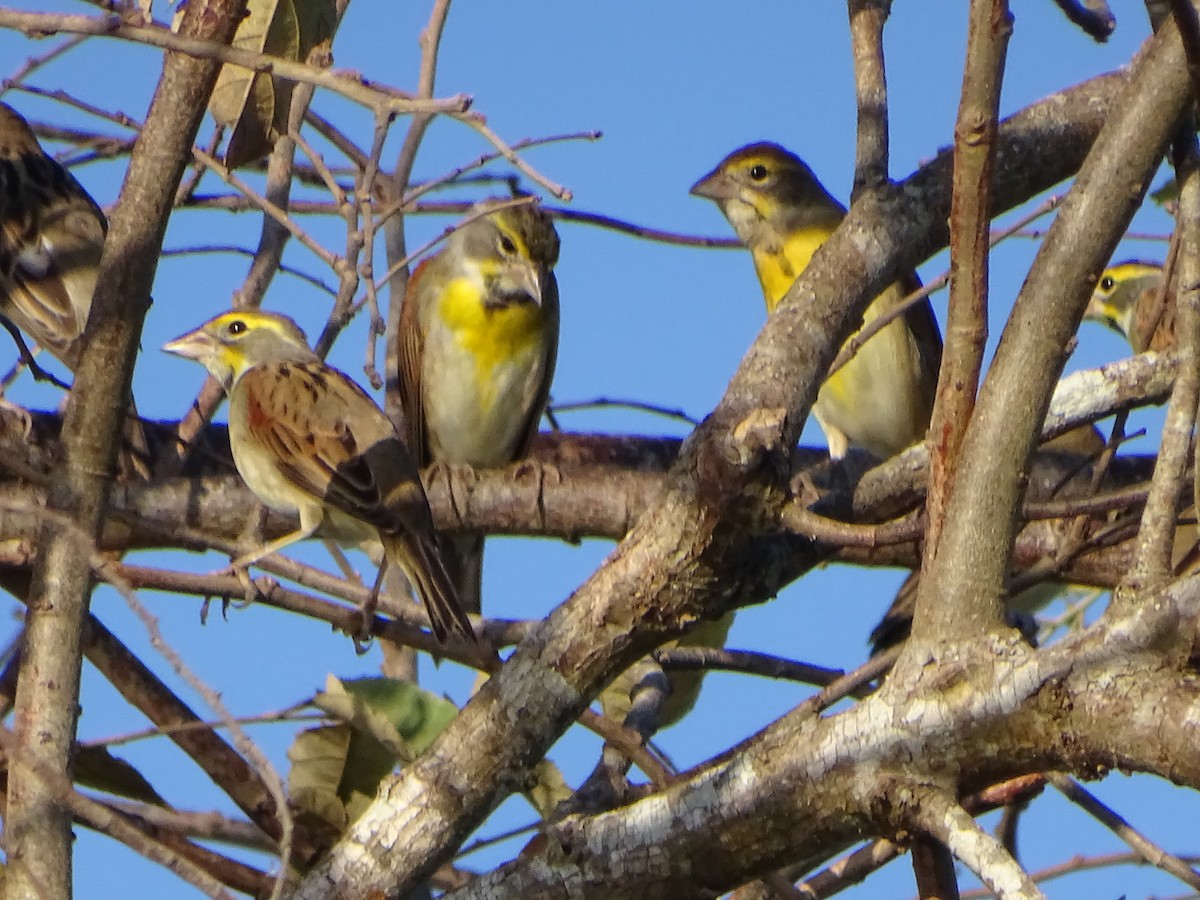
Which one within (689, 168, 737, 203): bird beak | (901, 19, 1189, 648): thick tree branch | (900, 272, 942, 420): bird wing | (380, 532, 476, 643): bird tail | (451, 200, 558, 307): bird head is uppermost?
(689, 168, 737, 203): bird beak

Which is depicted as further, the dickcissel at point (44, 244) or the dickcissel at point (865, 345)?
the dickcissel at point (865, 345)

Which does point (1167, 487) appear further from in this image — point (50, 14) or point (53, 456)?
point (53, 456)

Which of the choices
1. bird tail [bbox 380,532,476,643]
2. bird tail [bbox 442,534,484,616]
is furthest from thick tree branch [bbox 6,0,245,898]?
bird tail [bbox 442,534,484,616]

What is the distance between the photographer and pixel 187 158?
2.83 m

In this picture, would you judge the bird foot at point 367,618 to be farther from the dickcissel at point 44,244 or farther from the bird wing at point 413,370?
the bird wing at point 413,370

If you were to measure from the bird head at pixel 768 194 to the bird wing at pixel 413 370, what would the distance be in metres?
1.16

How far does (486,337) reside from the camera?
6.28m

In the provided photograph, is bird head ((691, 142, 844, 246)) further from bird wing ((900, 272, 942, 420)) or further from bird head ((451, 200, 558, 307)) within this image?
bird head ((451, 200, 558, 307))

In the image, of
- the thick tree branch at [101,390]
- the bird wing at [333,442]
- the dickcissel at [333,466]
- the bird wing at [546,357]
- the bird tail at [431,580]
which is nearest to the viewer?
the thick tree branch at [101,390]

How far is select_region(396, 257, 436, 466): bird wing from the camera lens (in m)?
6.39

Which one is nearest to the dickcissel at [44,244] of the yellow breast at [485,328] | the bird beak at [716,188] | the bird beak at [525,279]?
the yellow breast at [485,328]

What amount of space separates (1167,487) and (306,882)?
Result: 1.43 metres

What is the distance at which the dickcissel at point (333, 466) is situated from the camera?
14.4 ft

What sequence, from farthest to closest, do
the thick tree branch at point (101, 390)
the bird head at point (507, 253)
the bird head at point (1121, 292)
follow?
the bird head at point (1121, 292)
the bird head at point (507, 253)
the thick tree branch at point (101, 390)
